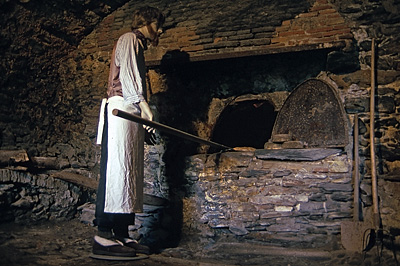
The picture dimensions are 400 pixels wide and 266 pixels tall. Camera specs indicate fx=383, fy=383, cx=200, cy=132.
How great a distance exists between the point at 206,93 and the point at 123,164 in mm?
2143

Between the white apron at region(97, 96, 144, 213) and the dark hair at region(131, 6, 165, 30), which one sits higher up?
the dark hair at region(131, 6, 165, 30)

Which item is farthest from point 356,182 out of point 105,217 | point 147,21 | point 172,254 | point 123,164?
point 147,21

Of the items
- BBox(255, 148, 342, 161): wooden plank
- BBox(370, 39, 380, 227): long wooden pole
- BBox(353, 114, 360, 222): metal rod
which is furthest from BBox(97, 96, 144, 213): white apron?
BBox(370, 39, 380, 227): long wooden pole

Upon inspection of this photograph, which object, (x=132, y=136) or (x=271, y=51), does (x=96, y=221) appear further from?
(x=271, y=51)

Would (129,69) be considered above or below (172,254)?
above

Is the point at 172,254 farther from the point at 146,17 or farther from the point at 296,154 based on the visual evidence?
the point at 146,17

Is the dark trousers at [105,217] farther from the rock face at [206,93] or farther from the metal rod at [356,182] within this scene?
the metal rod at [356,182]

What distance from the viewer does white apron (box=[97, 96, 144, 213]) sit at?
2818 mm

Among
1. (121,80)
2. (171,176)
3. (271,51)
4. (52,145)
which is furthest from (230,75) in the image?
(52,145)

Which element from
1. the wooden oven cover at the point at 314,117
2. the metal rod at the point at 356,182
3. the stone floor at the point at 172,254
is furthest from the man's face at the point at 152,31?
the metal rod at the point at 356,182

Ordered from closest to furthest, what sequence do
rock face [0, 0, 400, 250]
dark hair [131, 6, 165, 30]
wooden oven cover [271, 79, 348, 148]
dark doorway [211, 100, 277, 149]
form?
1. dark hair [131, 6, 165, 30]
2. rock face [0, 0, 400, 250]
3. wooden oven cover [271, 79, 348, 148]
4. dark doorway [211, 100, 277, 149]

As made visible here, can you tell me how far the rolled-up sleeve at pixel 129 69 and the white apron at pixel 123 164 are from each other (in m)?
0.10

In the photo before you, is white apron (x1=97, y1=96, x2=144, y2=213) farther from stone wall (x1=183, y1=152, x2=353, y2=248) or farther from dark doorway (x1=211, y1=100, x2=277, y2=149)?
dark doorway (x1=211, y1=100, x2=277, y2=149)

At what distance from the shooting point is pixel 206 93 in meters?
4.76
